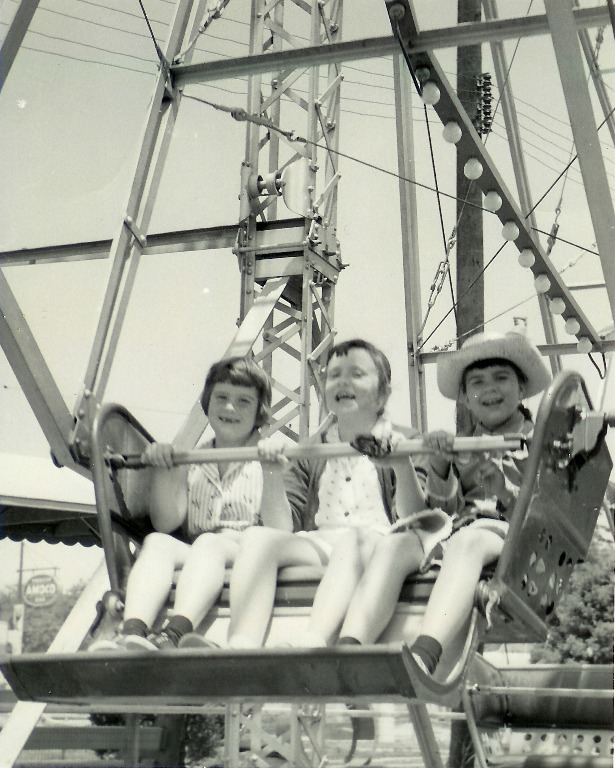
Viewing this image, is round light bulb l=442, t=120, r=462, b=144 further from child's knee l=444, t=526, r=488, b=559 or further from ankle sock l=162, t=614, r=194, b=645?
ankle sock l=162, t=614, r=194, b=645

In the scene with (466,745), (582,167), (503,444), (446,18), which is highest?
(446,18)

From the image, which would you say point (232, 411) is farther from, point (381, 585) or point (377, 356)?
point (381, 585)

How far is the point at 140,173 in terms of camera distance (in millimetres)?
3803

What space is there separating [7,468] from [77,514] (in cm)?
57

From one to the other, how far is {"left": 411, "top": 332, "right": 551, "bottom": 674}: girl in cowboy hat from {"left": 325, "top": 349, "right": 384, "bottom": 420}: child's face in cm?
30

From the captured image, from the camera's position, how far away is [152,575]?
2711 millimetres

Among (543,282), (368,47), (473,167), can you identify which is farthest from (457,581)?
(543,282)

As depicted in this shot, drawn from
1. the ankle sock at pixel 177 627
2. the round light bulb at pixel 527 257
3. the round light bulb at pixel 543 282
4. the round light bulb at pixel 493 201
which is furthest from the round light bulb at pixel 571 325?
the ankle sock at pixel 177 627

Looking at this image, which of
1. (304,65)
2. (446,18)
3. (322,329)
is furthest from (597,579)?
(304,65)

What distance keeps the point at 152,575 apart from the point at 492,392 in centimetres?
118

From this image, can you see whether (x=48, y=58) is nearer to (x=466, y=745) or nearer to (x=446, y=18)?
(x=446, y=18)

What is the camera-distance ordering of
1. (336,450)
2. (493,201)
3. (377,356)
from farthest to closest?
(493,201) → (377,356) → (336,450)

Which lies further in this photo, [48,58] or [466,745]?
[466,745]

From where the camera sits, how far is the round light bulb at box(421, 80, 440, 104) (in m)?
3.54
